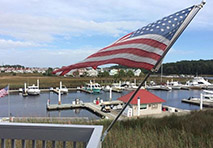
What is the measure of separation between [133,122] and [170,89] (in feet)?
138

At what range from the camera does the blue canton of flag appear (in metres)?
2.63

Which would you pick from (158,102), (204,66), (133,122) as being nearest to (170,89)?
(158,102)

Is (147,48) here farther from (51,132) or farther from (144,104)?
(144,104)

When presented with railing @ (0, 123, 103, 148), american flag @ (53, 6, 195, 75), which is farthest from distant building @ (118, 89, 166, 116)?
Result: railing @ (0, 123, 103, 148)

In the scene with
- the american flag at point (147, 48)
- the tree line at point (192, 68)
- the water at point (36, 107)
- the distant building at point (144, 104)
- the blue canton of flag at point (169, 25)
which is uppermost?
the tree line at point (192, 68)

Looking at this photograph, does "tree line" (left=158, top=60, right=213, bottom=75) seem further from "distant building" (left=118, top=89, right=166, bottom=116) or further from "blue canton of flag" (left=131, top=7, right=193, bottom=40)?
"blue canton of flag" (left=131, top=7, right=193, bottom=40)

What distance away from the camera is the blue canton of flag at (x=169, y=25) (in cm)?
263

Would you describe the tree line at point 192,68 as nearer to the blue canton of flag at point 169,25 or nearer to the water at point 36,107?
the water at point 36,107

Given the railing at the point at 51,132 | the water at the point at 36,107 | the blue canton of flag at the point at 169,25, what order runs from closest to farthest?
the railing at the point at 51,132, the blue canton of flag at the point at 169,25, the water at the point at 36,107

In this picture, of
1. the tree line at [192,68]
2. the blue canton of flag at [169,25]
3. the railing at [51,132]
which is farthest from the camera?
the tree line at [192,68]

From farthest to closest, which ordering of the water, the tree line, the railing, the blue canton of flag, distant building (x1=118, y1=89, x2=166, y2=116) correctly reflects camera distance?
the tree line
the water
distant building (x1=118, y1=89, x2=166, y2=116)
the blue canton of flag
the railing

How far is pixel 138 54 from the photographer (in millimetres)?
2695

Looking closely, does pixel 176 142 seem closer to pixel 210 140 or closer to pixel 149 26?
pixel 210 140

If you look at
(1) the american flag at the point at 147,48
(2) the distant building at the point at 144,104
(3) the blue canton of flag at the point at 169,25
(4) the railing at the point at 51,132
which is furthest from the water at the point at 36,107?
(4) the railing at the point at 51,132
